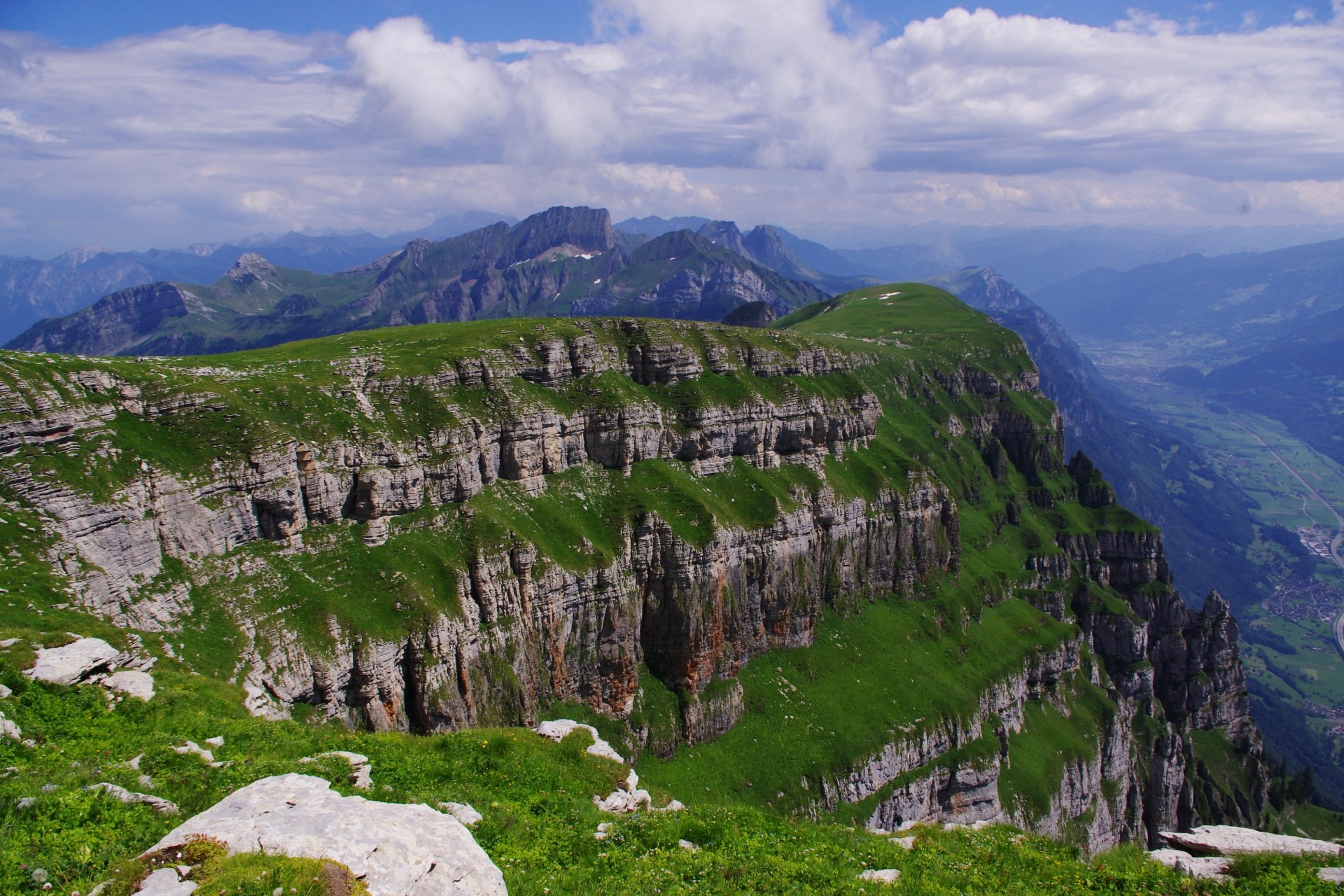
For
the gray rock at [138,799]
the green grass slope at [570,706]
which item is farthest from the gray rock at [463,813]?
the gray rock at [138,799]

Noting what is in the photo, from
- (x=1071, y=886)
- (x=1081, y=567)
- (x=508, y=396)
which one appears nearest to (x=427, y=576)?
(x=508, y=396)

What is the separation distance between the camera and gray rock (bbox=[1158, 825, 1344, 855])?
913 inches

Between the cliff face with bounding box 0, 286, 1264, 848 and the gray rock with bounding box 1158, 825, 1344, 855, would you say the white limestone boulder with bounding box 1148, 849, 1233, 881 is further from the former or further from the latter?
the cliff face with bounding box 0, 286, 1264, 848

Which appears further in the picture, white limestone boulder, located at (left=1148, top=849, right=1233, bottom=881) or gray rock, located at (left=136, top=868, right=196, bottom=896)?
white limestone boulder, located at (left=1148, top=849, right=1233, bottom=881)

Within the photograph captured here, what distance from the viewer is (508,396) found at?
80.7 metres

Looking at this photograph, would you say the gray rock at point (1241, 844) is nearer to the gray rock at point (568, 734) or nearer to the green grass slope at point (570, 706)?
the green grass slope at point (570, 706)

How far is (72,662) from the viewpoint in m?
27.3

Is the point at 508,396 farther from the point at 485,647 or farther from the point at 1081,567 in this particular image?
the point at 1081,567

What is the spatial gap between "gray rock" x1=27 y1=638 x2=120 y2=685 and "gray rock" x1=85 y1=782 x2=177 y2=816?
10.5m

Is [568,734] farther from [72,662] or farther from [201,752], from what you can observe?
[72,662]

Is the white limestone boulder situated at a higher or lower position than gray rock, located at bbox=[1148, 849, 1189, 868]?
higher

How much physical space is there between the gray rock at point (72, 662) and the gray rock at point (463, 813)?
1566 cm

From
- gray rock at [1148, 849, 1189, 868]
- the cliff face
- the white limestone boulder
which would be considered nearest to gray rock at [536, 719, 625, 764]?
the cliff face

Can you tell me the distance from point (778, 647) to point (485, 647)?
4015 centimetres
